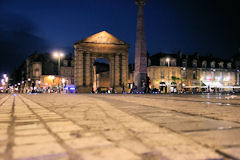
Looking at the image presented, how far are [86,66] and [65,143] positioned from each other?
54254 mm

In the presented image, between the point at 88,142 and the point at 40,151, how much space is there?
0.78 meters

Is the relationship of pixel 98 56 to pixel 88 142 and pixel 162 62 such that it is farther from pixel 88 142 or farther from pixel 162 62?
pixel 88 142

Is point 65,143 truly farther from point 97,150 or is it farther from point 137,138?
point 137,138

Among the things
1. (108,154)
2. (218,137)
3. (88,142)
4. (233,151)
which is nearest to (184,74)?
(218,137)

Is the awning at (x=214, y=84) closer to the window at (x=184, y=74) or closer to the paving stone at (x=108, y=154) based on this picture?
the window at (x=184, y=74)

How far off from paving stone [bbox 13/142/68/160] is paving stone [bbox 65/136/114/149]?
228 mm

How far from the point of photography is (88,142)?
361 centimetres

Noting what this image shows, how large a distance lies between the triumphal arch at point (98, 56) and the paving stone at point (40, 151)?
52712mm

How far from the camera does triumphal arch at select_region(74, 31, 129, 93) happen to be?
5628cm

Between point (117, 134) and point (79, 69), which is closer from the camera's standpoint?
point (117, 134)

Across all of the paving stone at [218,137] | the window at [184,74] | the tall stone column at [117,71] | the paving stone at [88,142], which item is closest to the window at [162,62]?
the window at [184,74]

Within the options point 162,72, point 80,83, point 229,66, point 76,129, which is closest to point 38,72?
point 80,83

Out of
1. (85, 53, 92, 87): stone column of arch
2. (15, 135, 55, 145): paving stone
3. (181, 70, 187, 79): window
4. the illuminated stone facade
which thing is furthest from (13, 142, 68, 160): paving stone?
(181, 70, 187, 79): window

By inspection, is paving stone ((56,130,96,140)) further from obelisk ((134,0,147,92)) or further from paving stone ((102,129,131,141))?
obelisk ((134,0,147,92))
